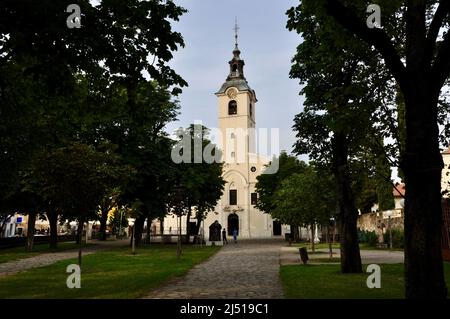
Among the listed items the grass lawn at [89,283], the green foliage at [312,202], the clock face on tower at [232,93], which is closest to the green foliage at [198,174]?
the green foliage at [312,202]

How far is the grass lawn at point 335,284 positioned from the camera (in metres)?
10.5

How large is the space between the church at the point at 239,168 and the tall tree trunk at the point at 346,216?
165ft

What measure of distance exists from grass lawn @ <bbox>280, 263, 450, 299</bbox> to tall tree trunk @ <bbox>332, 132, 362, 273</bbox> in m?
0.58

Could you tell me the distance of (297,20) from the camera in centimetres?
1275

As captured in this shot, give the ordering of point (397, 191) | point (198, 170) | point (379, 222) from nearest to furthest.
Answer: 1. point (397, 191)
2. point (379, 222)
3. point (198, 170)

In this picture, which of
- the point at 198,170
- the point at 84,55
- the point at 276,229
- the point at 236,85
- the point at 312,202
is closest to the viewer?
the point at 84,55

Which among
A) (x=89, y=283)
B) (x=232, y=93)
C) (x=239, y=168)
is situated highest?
(x=232, y=93)

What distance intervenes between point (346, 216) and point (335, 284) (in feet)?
11.7

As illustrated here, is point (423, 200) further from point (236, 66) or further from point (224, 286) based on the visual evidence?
point (236, 66)

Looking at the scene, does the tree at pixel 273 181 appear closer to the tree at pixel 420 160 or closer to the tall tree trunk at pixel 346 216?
the tall tree trunk at pixel 346 216

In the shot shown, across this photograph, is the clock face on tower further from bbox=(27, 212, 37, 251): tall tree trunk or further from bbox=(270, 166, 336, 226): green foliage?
bbox=(270, 166, 336, 226): green foliage

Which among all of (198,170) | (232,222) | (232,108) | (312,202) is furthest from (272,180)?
(312,202)

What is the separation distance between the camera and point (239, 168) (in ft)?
223

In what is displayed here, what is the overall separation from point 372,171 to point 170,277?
22.9ft
